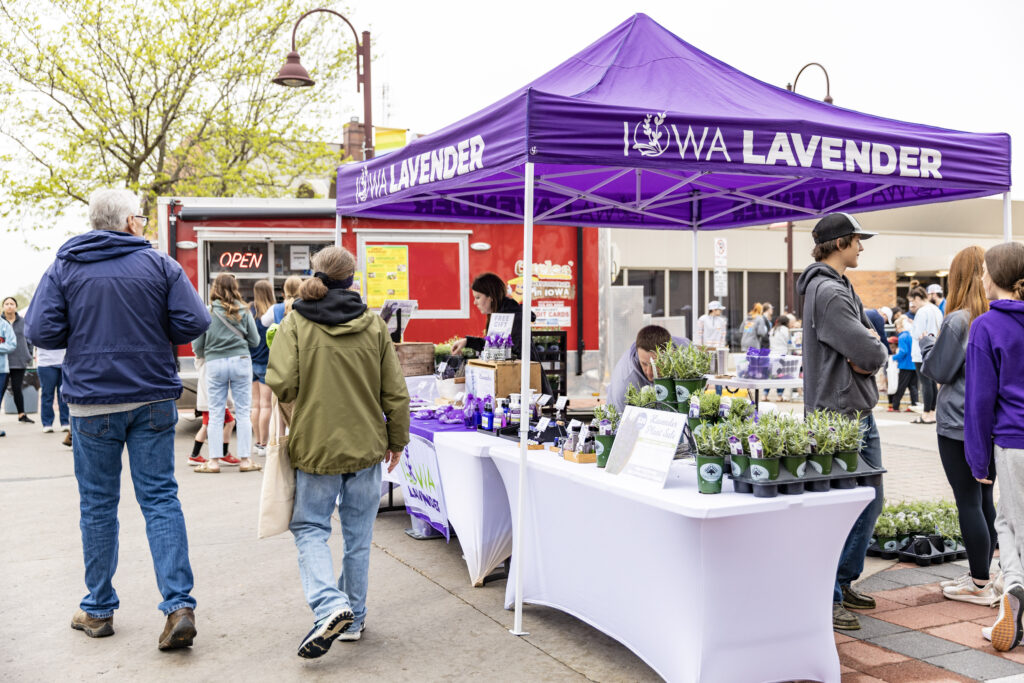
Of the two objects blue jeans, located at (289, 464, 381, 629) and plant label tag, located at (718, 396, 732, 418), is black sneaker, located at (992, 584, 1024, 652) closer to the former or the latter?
plant label tag, located at (718, 396, 732, 418)

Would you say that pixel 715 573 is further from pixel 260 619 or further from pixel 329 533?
pixel 260 619

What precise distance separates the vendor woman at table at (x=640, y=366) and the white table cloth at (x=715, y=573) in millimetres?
858

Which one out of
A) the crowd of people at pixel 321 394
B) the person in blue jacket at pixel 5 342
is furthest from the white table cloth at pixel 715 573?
the person in blue jacket at pixel 5 342

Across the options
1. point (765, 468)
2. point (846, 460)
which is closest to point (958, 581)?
point (846, 460)

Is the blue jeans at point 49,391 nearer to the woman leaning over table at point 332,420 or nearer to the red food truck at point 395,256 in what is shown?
the red food truck at point 395,256

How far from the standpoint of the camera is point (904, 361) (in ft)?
42.4

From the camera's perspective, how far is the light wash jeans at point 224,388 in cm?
802

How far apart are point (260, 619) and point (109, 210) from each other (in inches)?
80.3

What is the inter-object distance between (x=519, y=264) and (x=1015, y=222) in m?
25.0

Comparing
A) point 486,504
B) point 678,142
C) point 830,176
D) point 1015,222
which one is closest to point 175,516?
point 486,504

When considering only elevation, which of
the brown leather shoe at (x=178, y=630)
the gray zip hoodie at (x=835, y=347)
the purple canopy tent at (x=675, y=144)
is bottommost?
the brown leather shoe at (x=178, y=630)

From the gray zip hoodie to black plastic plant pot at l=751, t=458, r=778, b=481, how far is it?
1.09 metres

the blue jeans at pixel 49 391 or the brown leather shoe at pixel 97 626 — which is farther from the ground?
the blue jeans at pixel 49 391

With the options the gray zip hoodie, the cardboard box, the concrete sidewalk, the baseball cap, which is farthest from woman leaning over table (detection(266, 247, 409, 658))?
the baseball cap
